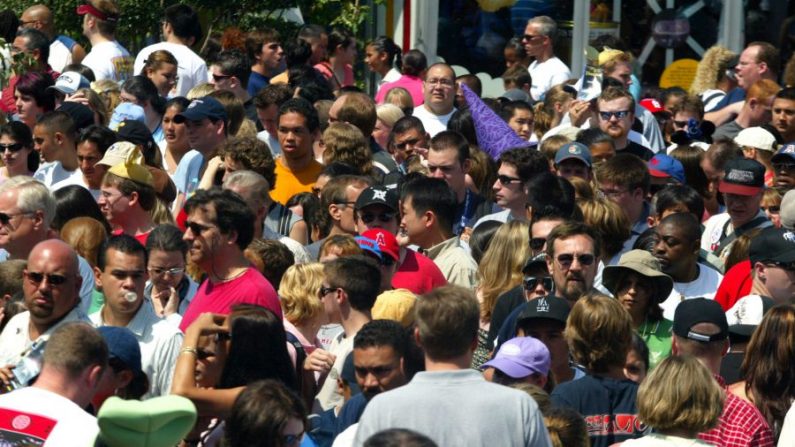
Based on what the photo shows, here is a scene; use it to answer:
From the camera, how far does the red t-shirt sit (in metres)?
8.07

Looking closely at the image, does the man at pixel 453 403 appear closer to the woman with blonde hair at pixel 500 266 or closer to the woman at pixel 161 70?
the woman with blonde hair at pixel 500 266

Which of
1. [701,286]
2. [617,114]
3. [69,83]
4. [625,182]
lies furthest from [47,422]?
[69,83]

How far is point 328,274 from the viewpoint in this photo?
7277 millimetres

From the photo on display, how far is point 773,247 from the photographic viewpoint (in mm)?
7754

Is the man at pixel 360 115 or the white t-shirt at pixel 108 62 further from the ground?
the man at pixel 360 115

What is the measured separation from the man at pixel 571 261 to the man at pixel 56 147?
13.7 feet

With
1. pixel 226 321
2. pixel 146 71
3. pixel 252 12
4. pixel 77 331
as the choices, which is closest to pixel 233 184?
pixel 226 321

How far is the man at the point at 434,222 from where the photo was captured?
339 inches

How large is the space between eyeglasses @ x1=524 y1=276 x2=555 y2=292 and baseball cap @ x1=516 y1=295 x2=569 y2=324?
0.61 m

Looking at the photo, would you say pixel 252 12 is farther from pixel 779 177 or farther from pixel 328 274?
pixel 328 274

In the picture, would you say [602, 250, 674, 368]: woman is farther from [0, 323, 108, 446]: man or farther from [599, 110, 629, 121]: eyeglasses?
[599, 110, 629, 121]: eyeglasses

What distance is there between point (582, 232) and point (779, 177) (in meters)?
3.10

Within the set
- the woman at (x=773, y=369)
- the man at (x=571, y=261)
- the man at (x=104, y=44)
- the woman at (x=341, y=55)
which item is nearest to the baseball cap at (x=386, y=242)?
the man at (x=571, y=261)

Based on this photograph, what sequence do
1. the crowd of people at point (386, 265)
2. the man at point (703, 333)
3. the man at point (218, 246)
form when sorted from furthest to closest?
the man at point (218, 246), the man at point (703, 333), the crowd of people at point (386, 265)
